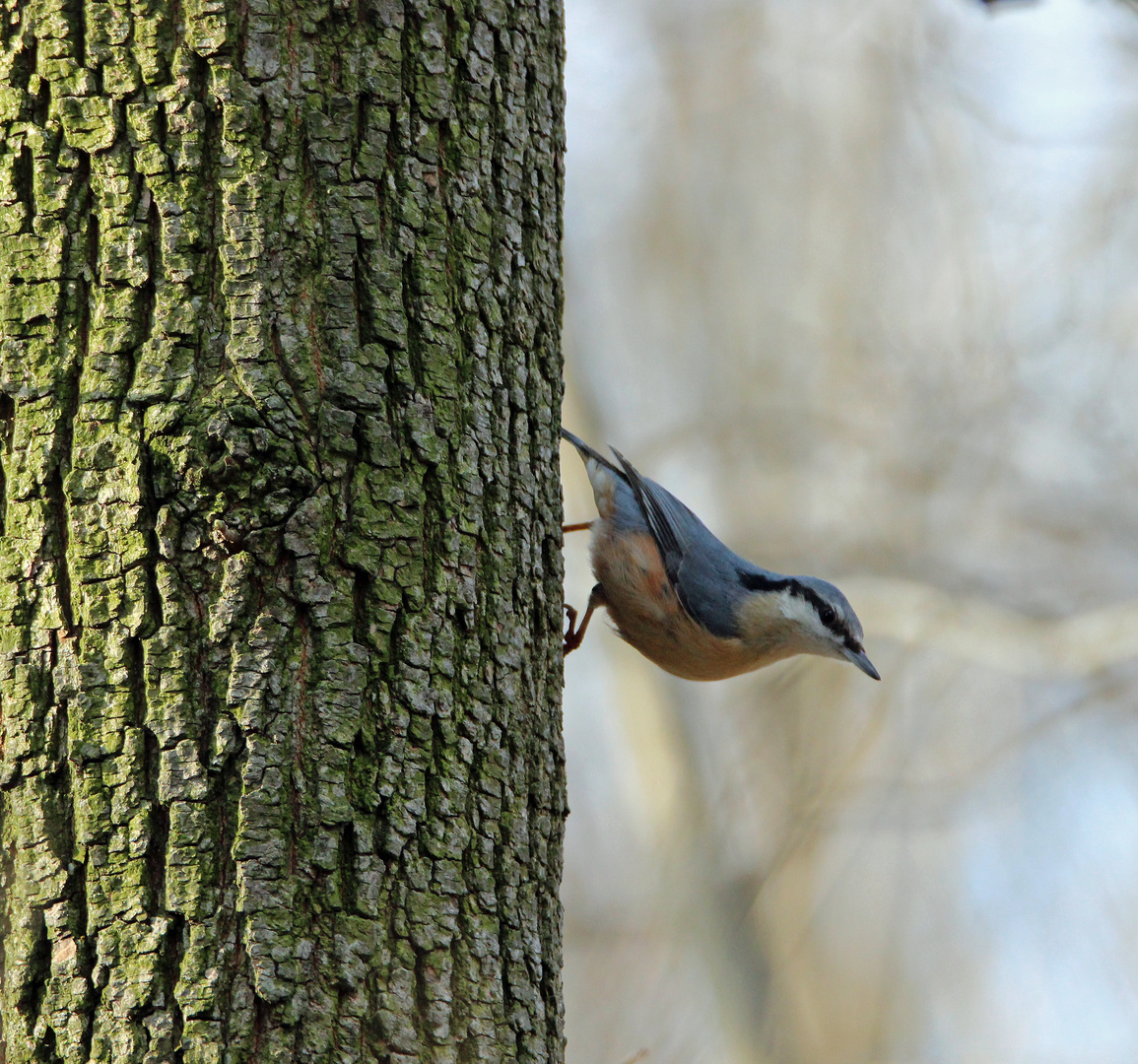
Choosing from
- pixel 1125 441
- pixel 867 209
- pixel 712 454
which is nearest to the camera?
pixel 1125 441

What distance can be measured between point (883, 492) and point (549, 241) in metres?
7.28

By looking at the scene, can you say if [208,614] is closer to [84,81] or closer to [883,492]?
[84,81]

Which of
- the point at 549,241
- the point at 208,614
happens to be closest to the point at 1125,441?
the point at 549,241

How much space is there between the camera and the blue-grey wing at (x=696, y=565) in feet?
12.9

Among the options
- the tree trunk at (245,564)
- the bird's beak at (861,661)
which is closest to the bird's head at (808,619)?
the bird's beak at (861,661)

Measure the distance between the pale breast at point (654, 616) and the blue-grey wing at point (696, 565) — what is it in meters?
0.04

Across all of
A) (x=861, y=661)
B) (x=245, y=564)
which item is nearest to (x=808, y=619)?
(x=861, y=661)

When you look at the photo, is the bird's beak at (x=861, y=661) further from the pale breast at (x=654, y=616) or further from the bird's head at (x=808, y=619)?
the pale breast at (x=654, y=616)

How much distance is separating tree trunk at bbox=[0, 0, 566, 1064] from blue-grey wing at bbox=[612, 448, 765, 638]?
Answer: 2.22 meters

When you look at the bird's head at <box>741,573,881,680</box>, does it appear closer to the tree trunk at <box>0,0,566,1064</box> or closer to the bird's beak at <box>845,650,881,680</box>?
the bird's beak at <box>845,650,881,680</box>

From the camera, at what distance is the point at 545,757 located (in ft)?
6.05

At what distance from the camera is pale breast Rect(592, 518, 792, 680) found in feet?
12.8

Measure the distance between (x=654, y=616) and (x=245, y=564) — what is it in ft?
8.22

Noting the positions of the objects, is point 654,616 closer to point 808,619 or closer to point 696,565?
point 696,565
